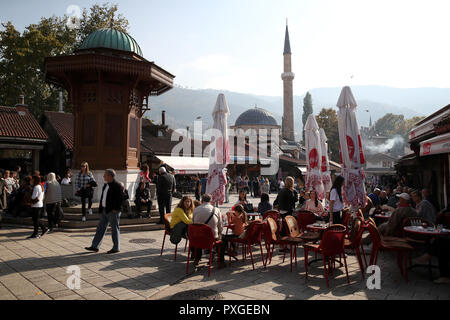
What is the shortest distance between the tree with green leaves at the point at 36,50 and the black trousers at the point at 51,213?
55.2 ft

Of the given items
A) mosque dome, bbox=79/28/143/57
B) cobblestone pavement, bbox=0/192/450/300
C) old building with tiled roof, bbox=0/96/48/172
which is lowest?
cobblestone pavement, bbox=0/192/450/300

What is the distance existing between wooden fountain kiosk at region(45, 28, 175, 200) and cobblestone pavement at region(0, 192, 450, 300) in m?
4.89

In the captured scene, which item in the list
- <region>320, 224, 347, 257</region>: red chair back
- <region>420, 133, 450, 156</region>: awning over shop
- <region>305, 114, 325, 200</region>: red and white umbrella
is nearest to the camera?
<region>320, 224, 347, 257</region>: red chair back

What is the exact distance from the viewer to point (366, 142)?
9050 cm

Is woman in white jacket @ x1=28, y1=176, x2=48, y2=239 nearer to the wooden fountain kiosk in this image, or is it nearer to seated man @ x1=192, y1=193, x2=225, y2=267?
the wooden fountain kiosk

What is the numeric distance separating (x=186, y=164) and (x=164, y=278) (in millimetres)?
20249

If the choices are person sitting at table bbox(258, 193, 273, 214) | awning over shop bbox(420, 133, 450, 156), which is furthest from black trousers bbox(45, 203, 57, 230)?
awning over shop bbox(420, 133, 450, 156)

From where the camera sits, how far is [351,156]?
7156mm

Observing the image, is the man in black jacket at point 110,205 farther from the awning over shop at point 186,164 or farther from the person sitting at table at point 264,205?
the awning over shop at point 186,164

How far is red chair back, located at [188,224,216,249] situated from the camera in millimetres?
5312

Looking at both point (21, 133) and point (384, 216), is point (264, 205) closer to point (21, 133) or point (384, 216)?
point (384, 216)

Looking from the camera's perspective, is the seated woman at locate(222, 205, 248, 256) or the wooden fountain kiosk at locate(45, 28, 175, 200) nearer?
the seated woman at locate(222, 205, 248, 256)

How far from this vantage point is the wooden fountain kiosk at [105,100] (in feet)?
36.2
